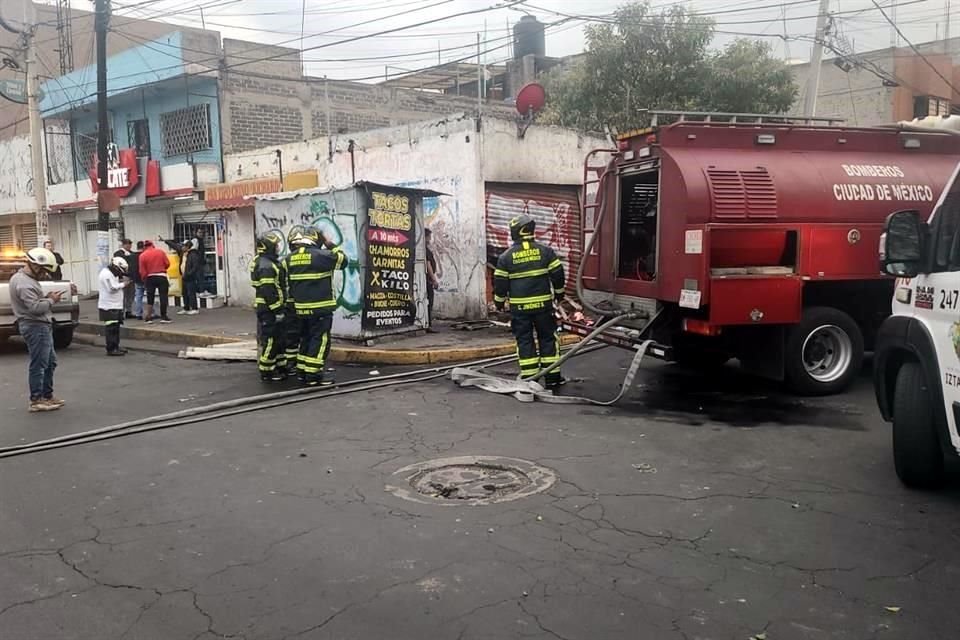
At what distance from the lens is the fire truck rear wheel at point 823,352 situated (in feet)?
24.8

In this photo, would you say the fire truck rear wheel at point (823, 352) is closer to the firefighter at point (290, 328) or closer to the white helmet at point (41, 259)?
the firefighter at point (290, 328)

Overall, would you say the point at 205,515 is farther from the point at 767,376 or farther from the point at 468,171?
the point at 468,171

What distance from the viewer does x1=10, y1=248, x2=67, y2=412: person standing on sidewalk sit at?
748 cm

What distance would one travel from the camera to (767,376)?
771cm

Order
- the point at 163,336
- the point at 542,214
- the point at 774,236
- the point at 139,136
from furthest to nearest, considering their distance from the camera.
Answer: the point at 139,136 → the point at 542,214 → the point at 163,336 → the point at 774,236

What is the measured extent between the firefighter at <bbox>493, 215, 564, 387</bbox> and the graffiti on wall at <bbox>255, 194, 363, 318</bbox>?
3.49 meters

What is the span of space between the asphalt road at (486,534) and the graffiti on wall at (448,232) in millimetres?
6593

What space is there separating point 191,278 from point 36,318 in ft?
30.8

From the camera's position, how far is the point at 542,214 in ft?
47.3

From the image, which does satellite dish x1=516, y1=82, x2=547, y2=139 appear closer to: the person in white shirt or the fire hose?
the fire hose

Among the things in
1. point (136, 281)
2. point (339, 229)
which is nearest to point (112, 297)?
point (339, 229)

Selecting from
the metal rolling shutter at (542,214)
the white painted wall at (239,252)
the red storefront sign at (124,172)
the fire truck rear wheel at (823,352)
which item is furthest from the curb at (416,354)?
the red storefront sign at (124,172)

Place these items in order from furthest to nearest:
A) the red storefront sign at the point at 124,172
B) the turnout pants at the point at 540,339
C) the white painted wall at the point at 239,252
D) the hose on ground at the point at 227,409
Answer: the red storefront sign at the point at 124,172 → the white painted wall at the point at 239,252 → the turnout pants at the point at 540,339 → the hose on ground at the point at 227,409

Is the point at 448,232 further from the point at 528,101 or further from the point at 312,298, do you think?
the point at 312,298
